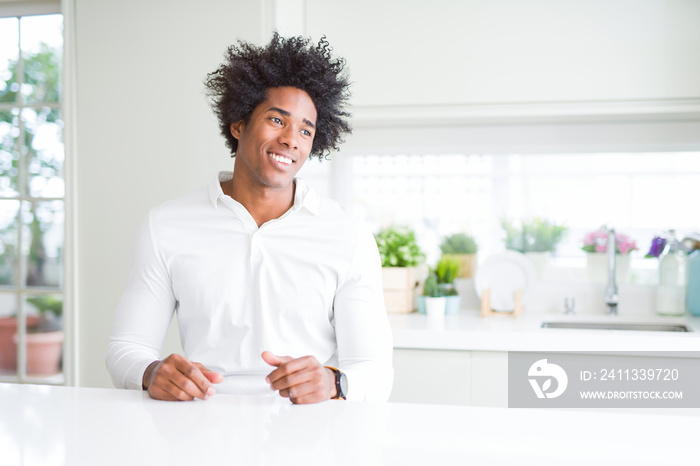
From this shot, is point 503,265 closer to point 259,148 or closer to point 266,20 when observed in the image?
point 266,20

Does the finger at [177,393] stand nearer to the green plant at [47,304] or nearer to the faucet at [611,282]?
the green plant at [47,304]

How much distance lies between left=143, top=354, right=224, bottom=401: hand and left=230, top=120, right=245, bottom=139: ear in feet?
2.34

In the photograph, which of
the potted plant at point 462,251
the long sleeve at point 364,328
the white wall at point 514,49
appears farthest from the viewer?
the potted plant at point 462,251

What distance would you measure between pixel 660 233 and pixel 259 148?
6.61 feet

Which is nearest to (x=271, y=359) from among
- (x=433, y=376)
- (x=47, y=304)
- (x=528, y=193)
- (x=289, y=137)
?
(x=289, y=137)

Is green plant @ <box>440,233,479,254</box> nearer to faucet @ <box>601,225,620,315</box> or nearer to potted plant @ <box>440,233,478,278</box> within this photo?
potted plant @ <box>440,233,478,278</box>

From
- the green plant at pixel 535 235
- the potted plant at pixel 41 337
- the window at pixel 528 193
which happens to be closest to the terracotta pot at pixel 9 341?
the potted plant at pixel 41 337

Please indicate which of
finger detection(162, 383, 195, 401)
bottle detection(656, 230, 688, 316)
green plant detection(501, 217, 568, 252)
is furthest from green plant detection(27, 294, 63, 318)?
bottle detection(656, 230, 688, 316)

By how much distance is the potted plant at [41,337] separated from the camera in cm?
272

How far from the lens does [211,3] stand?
8.04 ft

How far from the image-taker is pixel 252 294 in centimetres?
144

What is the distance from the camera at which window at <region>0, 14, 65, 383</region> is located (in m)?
2.70

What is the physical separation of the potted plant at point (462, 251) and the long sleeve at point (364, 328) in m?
1.48

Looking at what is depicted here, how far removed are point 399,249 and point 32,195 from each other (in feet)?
Answer: 5.08
